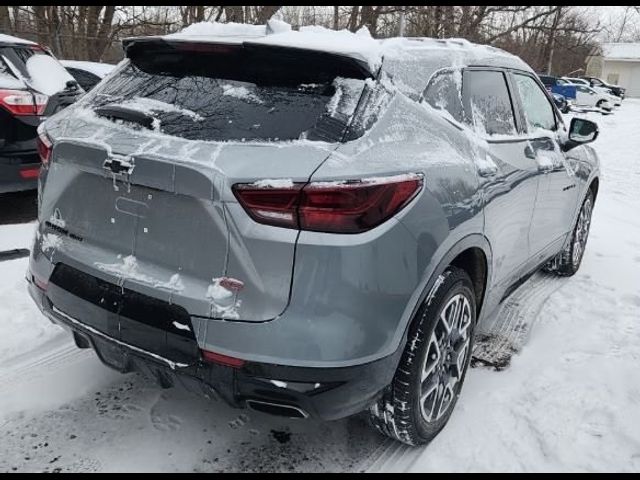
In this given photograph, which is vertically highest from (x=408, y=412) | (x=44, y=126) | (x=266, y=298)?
(x=44, y=126)

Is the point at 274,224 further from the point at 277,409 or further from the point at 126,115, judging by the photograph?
the point at 126,115

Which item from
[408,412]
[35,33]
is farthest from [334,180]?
[35,33]

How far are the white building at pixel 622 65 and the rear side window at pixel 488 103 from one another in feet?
211

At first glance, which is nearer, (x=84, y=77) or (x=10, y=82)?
(x=10, y=82)

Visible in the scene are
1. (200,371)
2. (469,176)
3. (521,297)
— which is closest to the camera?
(200,371)

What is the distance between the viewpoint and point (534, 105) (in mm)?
3859

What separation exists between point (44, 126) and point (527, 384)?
2.77m

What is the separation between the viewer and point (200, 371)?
207 centimetres

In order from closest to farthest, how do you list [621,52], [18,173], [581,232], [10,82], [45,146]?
[45,146]
[581,232]
[18,173]
[10,82]
[621,52]

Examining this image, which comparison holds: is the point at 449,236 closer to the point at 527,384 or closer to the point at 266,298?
the point at 266,298

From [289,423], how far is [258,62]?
64.2 inches

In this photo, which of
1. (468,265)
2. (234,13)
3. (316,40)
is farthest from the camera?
(234,13)

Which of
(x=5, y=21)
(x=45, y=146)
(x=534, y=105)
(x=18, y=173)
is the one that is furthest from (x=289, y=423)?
(x=5, y=21)

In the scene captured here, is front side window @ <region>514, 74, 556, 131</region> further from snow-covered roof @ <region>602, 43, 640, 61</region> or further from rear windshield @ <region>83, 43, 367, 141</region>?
snow-covered roof @ <region>602, 43, 640, 61</region>
